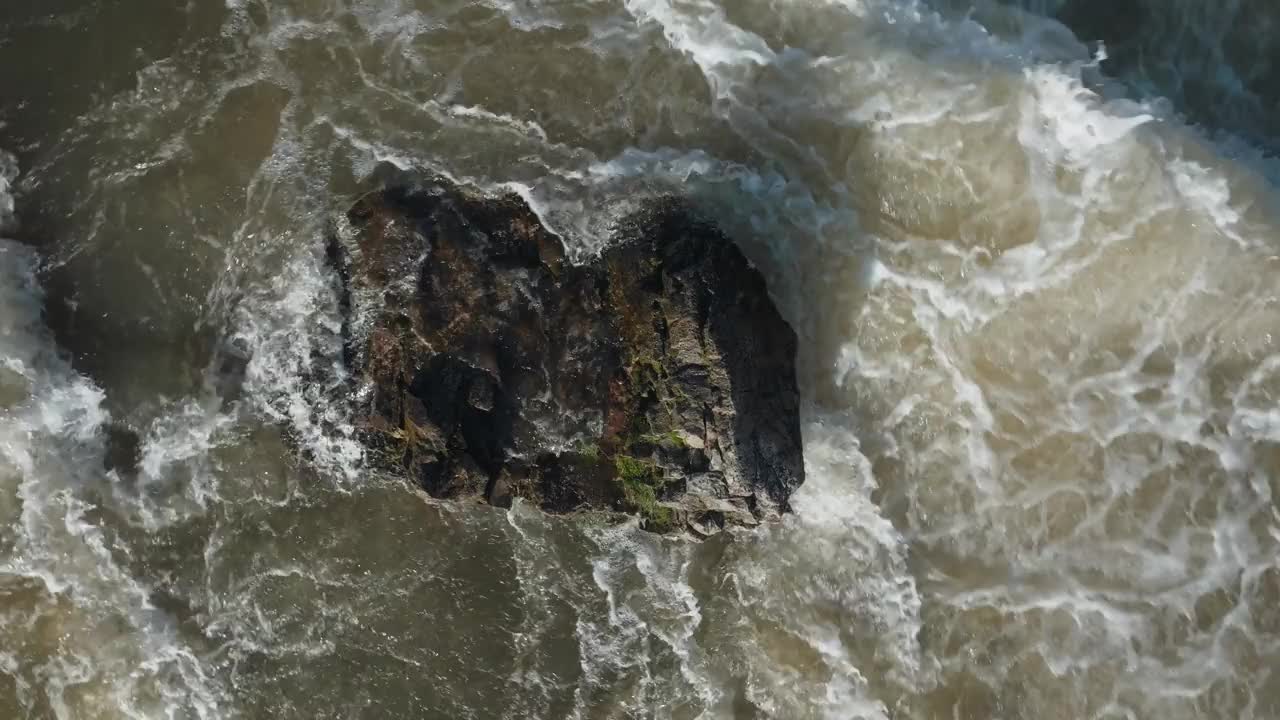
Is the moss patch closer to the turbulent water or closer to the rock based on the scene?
the rock

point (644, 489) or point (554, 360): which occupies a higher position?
point (554, 360)

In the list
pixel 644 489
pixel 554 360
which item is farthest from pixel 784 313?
pixel 554 360

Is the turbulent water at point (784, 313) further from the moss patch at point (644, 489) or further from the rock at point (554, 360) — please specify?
the rock at point (554, 360)

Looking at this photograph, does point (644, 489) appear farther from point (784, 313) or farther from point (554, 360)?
point (784, 313)

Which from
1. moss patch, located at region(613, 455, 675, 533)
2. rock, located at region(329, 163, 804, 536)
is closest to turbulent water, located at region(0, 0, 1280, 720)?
moss patch, located at region(613, 455, 675, 533)

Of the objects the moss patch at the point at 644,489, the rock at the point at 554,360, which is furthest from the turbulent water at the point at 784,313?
the rock at the point at 554,360
